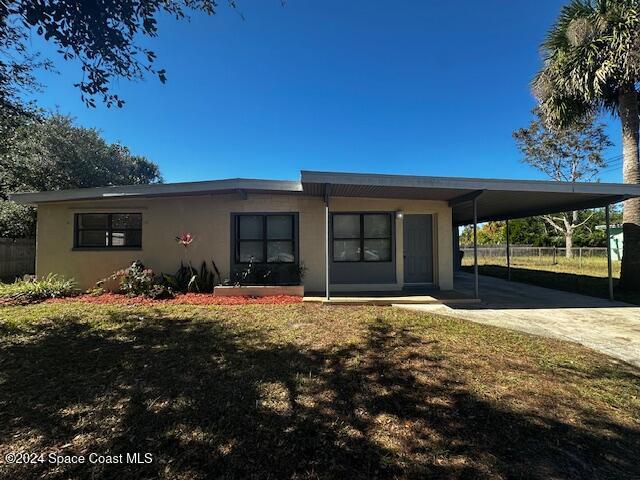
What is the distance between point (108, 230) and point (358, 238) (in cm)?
735

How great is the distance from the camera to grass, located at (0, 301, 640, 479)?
2227mm

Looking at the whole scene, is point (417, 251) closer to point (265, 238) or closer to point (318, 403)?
point (265, 238)

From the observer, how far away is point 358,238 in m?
9.16

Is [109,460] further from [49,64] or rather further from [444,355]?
[49,64]

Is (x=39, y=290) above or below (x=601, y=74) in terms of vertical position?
below

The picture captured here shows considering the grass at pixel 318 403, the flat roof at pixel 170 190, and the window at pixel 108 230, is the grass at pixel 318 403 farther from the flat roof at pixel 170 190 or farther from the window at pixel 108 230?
the window at pixel 108 230

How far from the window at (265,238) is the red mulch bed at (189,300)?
1436 millimetres

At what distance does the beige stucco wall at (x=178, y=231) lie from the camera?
889 cm

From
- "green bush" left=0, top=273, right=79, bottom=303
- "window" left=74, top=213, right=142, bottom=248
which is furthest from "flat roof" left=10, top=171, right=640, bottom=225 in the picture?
"green bush" left=0, top=273, right=79, bottom=303

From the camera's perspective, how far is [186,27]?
5402 mm

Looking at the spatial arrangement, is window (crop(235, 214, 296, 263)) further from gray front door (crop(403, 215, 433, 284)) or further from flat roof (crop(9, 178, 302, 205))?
gray front door (crop(403, 215, 433, 284))

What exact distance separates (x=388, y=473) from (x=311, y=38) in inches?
384

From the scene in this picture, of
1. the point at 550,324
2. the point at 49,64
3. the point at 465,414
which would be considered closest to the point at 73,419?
the point at 465,414

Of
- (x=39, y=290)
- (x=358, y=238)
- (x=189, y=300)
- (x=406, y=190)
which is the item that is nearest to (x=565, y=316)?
(x=406, y=190)
